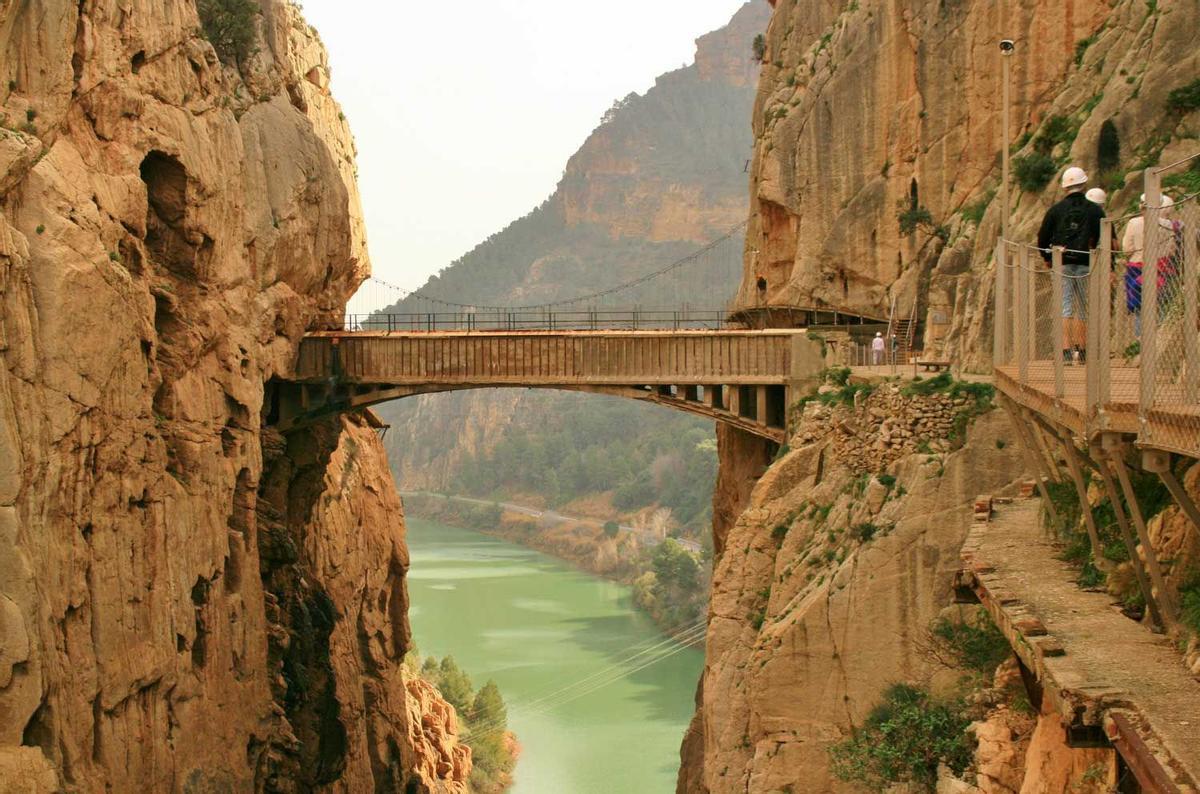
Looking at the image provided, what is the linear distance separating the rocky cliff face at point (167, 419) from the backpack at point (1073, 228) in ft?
34.5

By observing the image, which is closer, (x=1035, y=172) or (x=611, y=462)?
(x=1035, y=172)

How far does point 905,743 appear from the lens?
43.2ft

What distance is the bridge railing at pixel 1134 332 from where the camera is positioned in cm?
512

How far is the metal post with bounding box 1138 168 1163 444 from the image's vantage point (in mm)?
5383

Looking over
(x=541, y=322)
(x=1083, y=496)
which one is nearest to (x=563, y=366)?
(x=541, y=322)

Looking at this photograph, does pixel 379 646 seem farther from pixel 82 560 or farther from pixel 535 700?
pixel 535 700

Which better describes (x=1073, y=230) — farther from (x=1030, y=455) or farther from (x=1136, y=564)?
(x=1136, y=564)

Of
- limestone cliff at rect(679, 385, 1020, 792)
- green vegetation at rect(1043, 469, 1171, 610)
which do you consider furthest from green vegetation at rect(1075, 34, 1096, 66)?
green vegetation at rect(1043, 469, 1171, 610)

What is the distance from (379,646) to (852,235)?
13429 mm

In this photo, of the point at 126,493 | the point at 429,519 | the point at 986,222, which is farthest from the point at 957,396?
the point at 429,519

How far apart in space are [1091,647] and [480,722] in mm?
37845

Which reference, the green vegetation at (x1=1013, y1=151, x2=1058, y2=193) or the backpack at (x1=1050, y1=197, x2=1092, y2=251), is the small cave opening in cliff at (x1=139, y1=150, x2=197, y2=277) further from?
the backpack at (x1=1050, y1=197, x2=1092, y2=251)

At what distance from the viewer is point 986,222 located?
2328cm

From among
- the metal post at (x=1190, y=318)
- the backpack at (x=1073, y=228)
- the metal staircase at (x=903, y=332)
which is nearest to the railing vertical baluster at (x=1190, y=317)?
the metal post at (x=1190, y=318)
